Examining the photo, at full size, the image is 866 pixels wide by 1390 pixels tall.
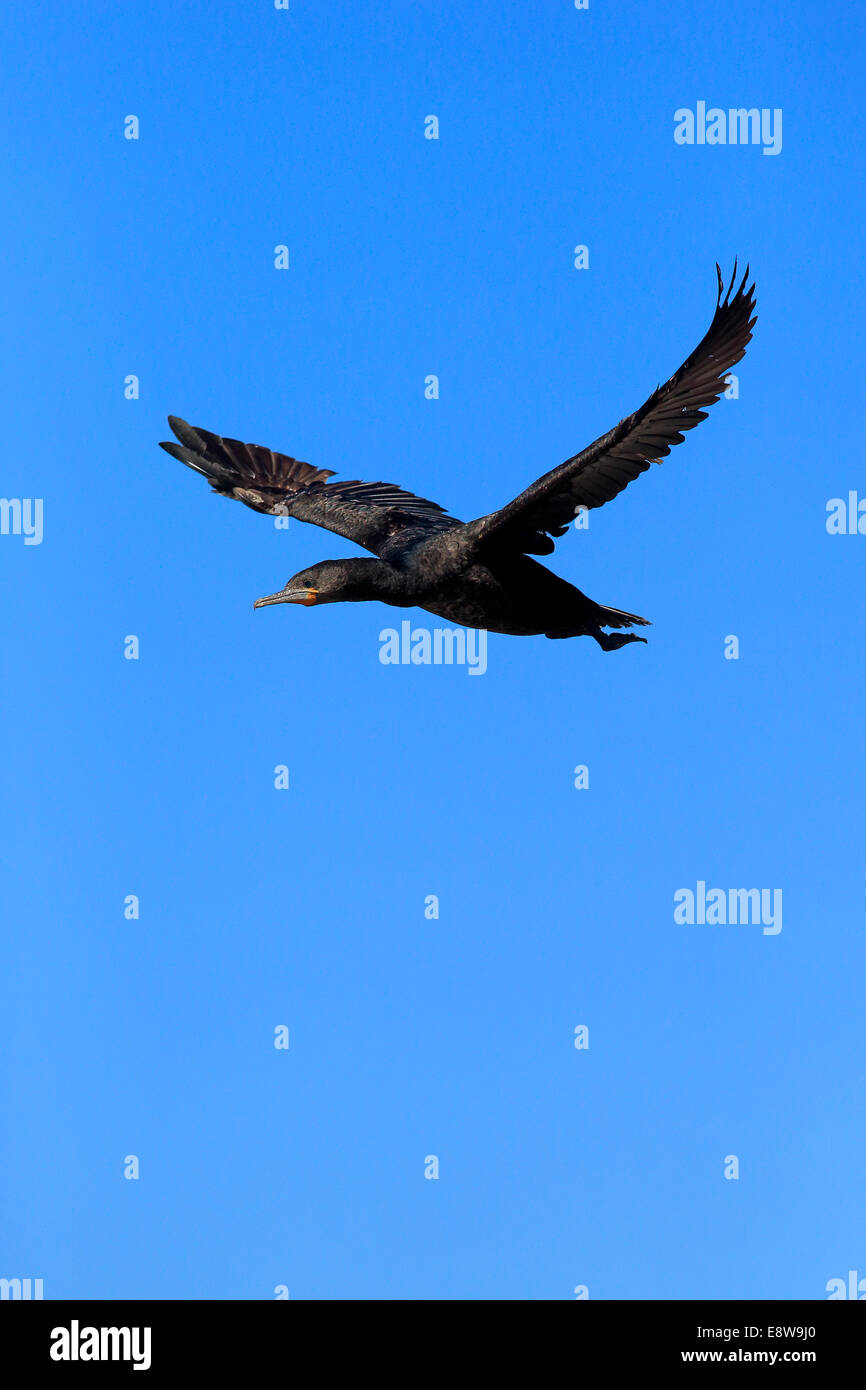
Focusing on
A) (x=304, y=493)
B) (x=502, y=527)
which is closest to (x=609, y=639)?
(x=502, y=527)

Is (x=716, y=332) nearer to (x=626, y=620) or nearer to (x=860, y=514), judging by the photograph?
(x=626, y=620)

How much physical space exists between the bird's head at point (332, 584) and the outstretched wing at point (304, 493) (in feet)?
1.18

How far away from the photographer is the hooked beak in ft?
39.1

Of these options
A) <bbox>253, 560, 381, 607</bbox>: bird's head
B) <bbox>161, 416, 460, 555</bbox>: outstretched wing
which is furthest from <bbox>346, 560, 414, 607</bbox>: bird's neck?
<bbox>161, 416, 460, 555</bbox>: outstretched wing

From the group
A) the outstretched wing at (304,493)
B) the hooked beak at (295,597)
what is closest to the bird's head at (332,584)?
the hooked beak at (295,597)

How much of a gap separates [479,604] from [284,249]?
5.14m

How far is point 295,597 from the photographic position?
11969 mm

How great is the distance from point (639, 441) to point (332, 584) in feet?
8.70

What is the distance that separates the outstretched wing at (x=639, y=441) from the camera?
9.90m

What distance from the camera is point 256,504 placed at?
13.7 m

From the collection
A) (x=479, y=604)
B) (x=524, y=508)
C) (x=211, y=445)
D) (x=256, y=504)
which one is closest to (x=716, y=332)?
(x=524, y=508)

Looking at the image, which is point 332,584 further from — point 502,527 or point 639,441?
point 639,441

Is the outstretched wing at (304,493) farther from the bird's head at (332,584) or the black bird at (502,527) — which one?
the bird's head at (332,584)

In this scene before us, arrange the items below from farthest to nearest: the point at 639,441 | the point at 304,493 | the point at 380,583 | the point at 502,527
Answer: the point at 304,493 → the point at 380,583 → the point at 502,527 → the point at 639,441
